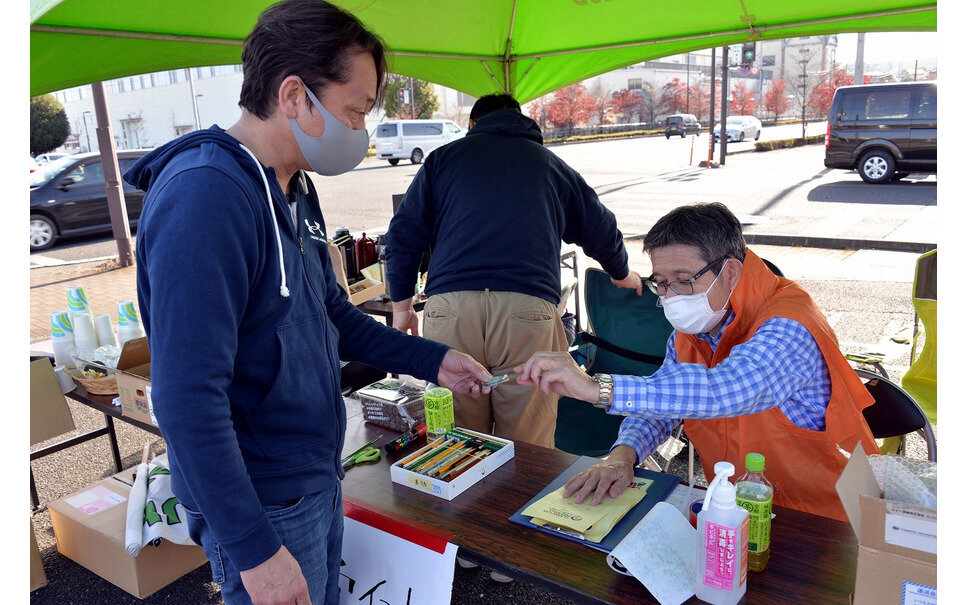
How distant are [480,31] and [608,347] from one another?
1993 millimetres

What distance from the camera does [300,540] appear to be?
4.42 feet

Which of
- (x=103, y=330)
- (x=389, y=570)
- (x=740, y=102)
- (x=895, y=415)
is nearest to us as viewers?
Result: (x=389, y=570)

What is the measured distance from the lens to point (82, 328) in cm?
312

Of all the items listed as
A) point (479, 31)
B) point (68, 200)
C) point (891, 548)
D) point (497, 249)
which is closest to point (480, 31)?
point (479, 31)

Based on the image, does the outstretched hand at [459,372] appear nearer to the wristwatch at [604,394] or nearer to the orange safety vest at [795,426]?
the wristwatch at [604,394]

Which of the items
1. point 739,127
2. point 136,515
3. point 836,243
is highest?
point 739,127

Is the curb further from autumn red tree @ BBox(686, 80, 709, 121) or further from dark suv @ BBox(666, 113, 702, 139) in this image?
autumn red tree @ BBox(686, 80, 709, 121)

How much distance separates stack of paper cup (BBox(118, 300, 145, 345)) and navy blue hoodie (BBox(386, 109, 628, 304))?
1.34 m

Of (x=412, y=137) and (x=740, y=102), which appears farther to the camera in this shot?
(x=740, y=102)

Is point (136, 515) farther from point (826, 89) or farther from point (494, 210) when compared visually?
point (826, 89)

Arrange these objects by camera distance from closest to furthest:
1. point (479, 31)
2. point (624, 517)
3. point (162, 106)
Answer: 1. point (624, 517)
2. point (479, 31)
3. point (162, 106)

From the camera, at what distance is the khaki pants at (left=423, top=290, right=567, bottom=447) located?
2.76m

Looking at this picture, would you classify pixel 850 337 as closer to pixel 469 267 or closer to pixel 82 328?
pixel 469 267

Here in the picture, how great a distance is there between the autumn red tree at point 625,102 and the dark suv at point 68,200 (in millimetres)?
38049
